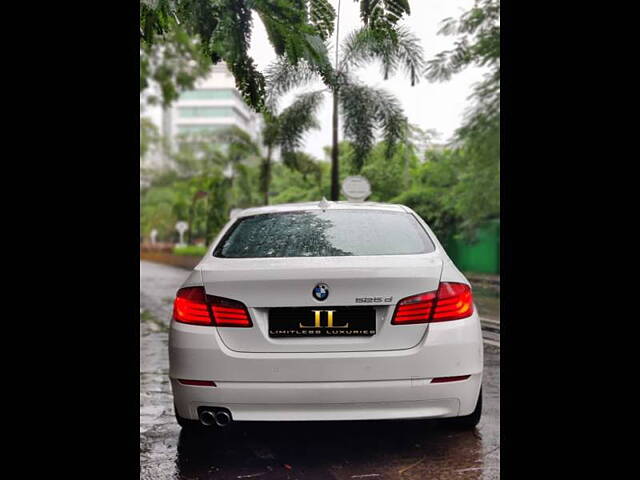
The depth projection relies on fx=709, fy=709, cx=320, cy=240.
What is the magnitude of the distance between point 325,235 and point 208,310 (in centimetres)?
78

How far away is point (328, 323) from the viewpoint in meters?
3.40

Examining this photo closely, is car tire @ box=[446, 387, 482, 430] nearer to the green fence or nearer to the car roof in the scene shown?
the car roof

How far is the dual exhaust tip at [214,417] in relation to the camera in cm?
346

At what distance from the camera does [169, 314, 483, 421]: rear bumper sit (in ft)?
11.0

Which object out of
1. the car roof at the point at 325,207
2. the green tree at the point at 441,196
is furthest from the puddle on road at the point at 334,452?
the green tree at the point at 441,196

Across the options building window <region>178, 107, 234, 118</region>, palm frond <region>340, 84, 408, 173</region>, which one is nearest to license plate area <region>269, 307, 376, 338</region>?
palm frond <region>340, 84, 408, 173</region>

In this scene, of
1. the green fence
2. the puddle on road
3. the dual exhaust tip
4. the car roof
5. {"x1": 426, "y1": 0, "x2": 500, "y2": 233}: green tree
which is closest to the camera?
the dual exhaust tip

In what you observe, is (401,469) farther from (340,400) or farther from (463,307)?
(463,307)

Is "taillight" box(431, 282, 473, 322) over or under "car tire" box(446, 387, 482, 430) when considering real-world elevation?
over

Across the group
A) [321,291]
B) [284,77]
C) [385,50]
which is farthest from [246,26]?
[321,291]
